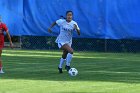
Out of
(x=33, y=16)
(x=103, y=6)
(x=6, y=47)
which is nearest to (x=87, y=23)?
(x=103, y=6)

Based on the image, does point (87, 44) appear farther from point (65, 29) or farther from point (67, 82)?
point (67, 82)

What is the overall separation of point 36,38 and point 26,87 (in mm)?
21103

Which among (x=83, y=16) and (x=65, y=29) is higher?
(x=65, y=29)

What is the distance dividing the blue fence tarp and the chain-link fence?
882 mm

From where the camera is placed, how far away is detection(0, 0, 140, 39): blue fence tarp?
30672 millimetres

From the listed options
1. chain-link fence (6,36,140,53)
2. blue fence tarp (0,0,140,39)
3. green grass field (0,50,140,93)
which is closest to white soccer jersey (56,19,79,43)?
green grass field (0,50,140,93)

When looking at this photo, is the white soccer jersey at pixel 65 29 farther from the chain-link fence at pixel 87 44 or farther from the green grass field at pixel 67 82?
the chain-link fence at pixel 87 44

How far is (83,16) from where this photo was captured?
3169cm

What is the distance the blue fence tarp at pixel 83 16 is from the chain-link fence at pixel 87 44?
2.89ft

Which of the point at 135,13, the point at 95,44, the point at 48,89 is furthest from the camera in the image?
the point at 95,44

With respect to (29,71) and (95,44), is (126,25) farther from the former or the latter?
(29,71)

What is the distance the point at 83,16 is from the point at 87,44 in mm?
1972

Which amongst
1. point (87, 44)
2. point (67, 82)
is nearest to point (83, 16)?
point (87, 44)

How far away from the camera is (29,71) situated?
691 inches
